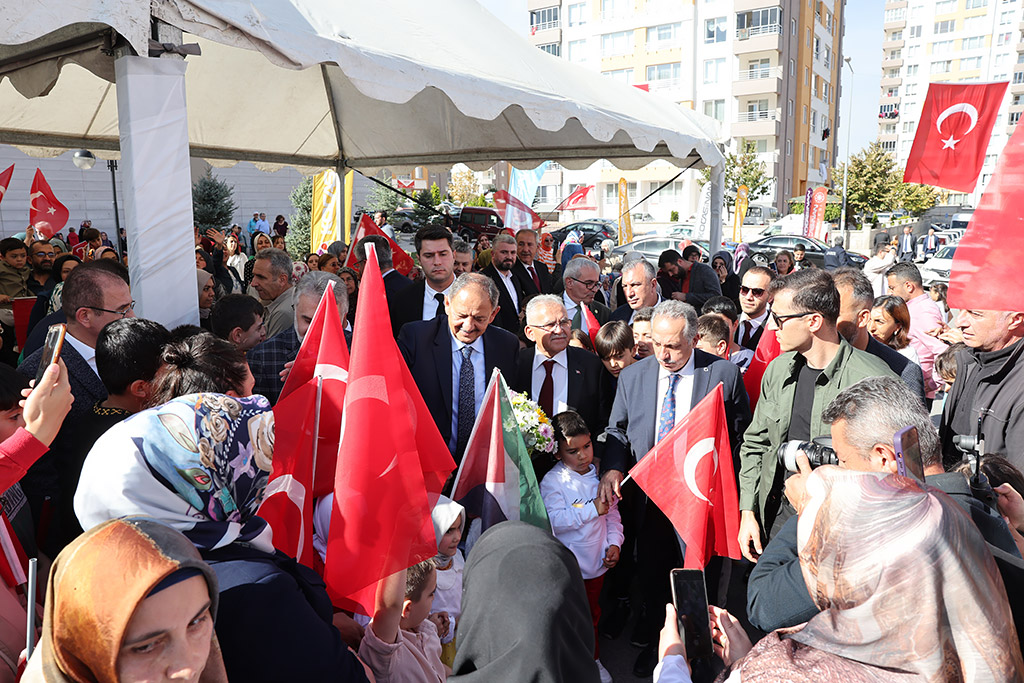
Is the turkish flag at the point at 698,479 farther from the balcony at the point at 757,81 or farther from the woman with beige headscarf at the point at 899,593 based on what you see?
the balcony at the point at 757,81

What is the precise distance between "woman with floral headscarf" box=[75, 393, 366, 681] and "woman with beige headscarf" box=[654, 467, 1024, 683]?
1.02 m

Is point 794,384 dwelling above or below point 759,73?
below

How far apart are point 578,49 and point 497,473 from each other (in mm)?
52620

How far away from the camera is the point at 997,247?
97.6 inches

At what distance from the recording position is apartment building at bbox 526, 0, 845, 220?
146 feet

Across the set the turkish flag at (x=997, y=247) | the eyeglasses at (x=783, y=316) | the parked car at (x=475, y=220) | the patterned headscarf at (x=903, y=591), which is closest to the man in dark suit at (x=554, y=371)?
→ the eyeglasses at (x=783, y=316)

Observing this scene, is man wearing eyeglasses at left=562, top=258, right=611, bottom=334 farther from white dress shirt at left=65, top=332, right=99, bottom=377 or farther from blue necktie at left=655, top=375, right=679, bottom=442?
white dress shirt at left=65, top=332, right=99, bottom=377

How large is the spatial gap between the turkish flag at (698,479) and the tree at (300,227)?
1597 cm

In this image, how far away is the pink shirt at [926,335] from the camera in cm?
562

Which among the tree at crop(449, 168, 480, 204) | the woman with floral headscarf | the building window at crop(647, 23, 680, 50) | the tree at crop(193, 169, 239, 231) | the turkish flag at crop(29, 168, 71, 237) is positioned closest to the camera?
the woman with floral headscarf

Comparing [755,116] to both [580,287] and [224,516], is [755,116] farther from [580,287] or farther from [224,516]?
[224,516]

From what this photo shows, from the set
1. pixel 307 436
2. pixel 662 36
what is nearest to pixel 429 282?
pixel 307 436

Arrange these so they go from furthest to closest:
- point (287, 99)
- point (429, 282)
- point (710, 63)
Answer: point (710, 63) → point (287, 99) → point (429, 282)

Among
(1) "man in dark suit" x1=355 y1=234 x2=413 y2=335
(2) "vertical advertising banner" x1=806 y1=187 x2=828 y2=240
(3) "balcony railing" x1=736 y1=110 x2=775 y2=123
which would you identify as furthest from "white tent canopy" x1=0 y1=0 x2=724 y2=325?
(3) "balcony railing" x1=736 y1=110 x2=775 y2=123
